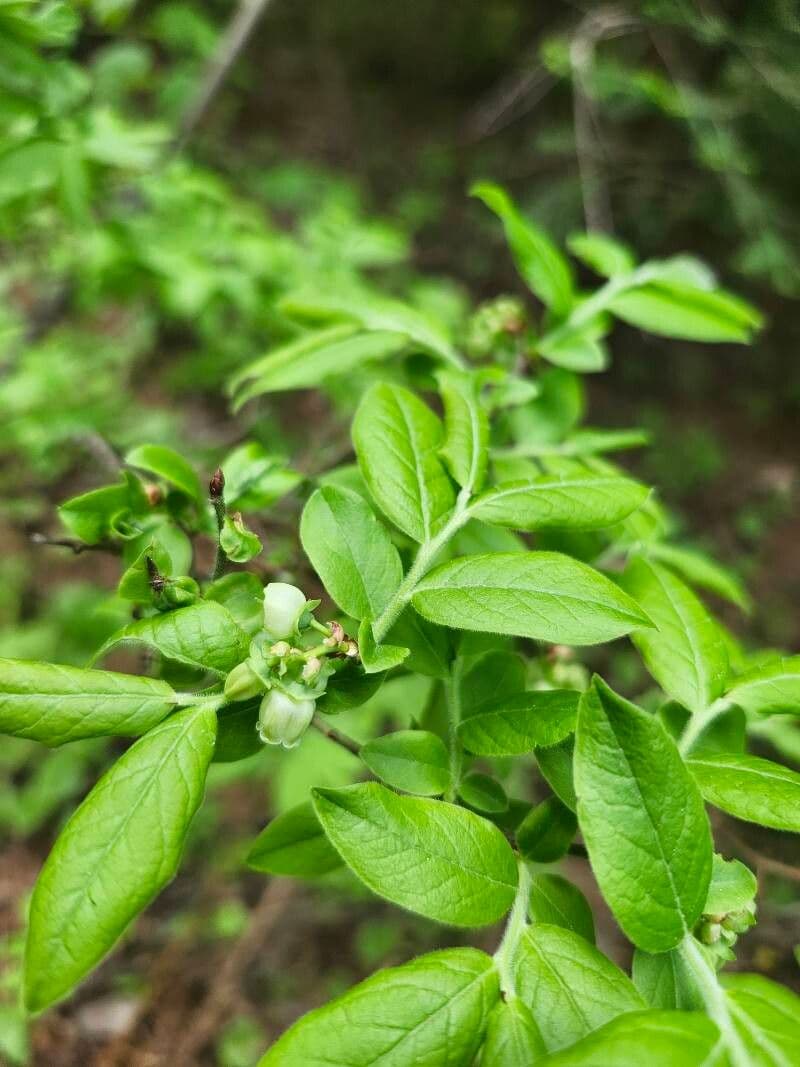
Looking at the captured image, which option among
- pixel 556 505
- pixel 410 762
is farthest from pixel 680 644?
pixel 410 762

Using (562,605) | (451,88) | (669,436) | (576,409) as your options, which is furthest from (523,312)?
→ (451,88)

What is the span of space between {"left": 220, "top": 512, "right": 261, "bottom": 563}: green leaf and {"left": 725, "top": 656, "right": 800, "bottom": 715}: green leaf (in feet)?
1.55

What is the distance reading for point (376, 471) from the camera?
0.78 metres

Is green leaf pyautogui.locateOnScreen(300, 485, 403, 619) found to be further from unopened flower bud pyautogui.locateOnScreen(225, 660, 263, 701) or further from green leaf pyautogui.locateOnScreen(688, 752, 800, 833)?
green leaf pyautogui.locateOnScreen(688, 752, 800, 833)

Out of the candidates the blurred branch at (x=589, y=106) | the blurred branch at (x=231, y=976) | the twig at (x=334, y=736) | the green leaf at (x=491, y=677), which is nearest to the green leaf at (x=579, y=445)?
A: the green leaf at (x=491, y=677)

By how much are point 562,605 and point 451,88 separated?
17.7ft

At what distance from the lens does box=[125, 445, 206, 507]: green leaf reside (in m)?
0.81

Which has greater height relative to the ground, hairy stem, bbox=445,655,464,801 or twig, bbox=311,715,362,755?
hairy stem, bbox=445,655,464,801

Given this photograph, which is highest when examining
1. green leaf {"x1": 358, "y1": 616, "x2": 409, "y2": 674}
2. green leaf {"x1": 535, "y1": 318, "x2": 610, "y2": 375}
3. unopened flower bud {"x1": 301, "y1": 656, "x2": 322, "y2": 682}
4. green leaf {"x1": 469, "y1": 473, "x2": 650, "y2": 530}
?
green leaf {"x1": 469, "y1": 473, "x2": 650, "y2": 530}

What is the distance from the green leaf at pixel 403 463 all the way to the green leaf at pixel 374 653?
13 cm

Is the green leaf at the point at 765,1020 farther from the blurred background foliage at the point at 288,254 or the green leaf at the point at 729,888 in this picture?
the blurred background foliage at the point at 288,254

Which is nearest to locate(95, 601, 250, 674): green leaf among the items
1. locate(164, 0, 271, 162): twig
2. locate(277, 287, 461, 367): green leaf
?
locate(277, 287, 461, 367): green leaf

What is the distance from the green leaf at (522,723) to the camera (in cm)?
66

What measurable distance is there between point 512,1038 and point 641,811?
0.18 meters
